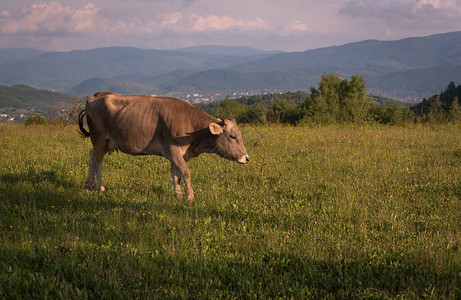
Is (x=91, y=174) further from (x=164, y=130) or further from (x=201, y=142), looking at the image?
(x=201, y=142)

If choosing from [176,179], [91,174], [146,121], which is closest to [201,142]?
[176,179]

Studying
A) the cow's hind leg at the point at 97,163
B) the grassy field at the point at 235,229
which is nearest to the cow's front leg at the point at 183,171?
the grassy field at the point at 235,229

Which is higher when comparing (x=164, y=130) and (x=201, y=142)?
(x=164, y=130)

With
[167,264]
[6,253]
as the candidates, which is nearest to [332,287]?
[167,264]

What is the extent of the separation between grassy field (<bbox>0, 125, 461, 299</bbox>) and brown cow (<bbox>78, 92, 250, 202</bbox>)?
1061 millimetres

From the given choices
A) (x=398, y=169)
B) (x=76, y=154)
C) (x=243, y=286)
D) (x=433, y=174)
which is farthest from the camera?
(x=76, y=154)

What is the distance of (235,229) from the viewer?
6.27 m

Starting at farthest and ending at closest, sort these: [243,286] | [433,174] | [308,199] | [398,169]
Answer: [398,169] < [433,174] < [308,199] < [243,286]

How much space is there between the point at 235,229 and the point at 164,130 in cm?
300

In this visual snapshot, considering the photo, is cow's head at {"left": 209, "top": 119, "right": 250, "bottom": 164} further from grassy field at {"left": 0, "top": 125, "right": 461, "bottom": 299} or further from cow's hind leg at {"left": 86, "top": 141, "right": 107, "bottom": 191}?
cow's hind leg at {"left": 86, "top": 141, "right": 107, "bottom": 191}

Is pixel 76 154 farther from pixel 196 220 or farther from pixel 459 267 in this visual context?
pixel 459 267

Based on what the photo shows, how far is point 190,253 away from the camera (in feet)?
17.1

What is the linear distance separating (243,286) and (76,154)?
9995 mm

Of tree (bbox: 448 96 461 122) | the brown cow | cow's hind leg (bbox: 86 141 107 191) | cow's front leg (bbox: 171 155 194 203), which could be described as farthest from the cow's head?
tree (bbox: 448 96 461 122)
